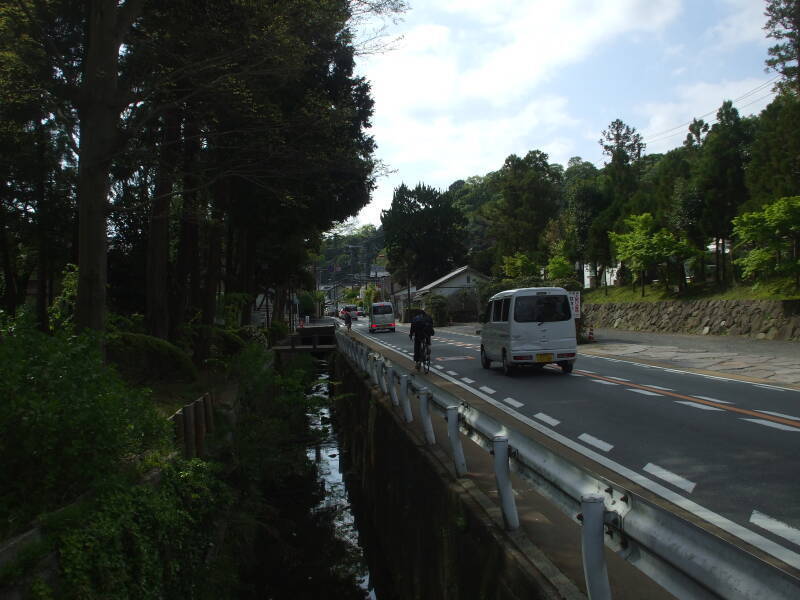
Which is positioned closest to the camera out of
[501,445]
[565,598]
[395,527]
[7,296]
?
[565,598]

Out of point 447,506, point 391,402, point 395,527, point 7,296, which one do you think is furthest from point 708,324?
point 7,296

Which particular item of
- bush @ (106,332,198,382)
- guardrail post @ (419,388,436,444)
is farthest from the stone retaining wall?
guardrail post @ (419,388,436,444)

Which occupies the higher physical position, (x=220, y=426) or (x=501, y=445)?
(x=501, y=445)

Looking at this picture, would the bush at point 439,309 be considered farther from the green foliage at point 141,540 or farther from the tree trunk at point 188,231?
the green foliage at point 141,540

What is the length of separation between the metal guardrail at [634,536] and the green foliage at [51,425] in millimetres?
2797

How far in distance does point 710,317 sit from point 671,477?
995 inches

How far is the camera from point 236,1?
9297 millimetres

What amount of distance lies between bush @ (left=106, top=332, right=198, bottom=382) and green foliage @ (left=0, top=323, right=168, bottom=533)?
6630 millimetres

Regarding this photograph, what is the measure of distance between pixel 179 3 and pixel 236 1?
0.90 meters

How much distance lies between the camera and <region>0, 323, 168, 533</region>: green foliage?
4117mm

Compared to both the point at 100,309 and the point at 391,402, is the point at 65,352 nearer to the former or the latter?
the point at 100,309

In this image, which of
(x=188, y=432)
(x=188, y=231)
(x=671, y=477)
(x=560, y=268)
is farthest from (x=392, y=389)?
(x=560, y=268)

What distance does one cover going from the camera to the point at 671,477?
6.20 meters

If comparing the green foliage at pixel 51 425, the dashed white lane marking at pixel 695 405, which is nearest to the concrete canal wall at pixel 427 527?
the green foliage at pixel 51 425
